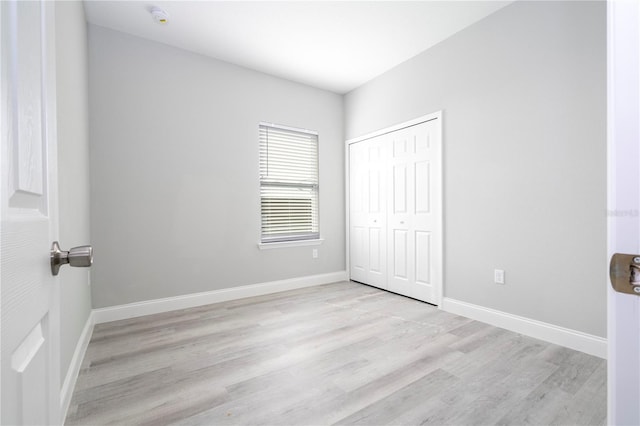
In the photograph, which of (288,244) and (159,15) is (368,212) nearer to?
(288,244)

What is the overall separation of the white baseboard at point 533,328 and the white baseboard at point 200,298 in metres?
1.71

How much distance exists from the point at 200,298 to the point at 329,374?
1883 millimetres

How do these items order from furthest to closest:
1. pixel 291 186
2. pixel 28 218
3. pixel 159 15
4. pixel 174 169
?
pixel 291 186, pixel 174 169, pixel 159 15, pixel 28 218

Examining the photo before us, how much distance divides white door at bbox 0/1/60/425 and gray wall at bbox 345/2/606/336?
9.24 ft

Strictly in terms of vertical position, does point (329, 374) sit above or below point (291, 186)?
below

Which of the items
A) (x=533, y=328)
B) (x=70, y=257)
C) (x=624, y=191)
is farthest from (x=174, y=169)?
(x=533, y=328)

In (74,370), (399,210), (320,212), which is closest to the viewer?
(74,370)

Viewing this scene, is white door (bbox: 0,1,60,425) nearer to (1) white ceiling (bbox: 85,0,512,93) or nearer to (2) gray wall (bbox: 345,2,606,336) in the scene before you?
(1) white ceiling (bbox: 85,0,512,93)

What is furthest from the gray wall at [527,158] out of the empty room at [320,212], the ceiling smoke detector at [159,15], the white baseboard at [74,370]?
the white baseboard at [74,370]

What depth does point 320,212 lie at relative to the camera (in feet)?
13.4

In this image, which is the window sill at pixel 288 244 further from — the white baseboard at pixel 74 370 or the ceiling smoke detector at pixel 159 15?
the ceiling smoke detector at pixel 159 15

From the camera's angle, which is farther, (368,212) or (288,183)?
(368,212)

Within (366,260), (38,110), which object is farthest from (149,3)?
(366,260)

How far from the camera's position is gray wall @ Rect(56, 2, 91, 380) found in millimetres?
1521
